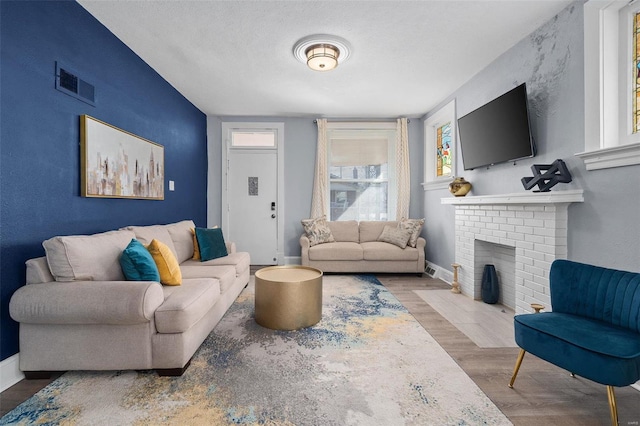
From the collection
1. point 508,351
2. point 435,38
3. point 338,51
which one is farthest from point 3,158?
point 508,351

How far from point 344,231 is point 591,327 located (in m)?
3.59

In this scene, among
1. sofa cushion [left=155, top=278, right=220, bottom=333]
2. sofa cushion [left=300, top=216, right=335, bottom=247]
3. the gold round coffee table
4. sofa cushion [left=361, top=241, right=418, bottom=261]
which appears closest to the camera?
sofa cushion [left=155, top=278, right=220, bottom=333]

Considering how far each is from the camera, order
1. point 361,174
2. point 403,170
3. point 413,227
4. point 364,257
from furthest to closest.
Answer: point 361,174, point 403,170, point 413,227, point 364,257

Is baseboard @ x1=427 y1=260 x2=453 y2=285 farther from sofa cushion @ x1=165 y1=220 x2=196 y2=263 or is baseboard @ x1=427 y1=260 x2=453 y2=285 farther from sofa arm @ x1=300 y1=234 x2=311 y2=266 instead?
sofa cushion @ x1=165 y1=220 x2=196 y2=263

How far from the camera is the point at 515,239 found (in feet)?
9.07

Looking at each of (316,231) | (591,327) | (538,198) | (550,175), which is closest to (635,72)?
(550,175)

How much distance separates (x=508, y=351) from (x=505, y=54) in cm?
283

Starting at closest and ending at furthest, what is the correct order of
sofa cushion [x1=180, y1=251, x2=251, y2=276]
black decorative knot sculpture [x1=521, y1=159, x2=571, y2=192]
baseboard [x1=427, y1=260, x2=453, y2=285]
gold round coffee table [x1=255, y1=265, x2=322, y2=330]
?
1. black decorative knot sculpture [x1=521, y1=159, x2=571, y2=192]
2. gold round coffee table [x1=255, y1=265, x2=322, y2=330]
3. sofa cushion [x1=180, y1=251, x2=251, y2=276]
4. baseboard [x1=427, y1=260, x2=453, y2=285]

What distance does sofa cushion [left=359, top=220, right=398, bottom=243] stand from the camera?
5.00 metres

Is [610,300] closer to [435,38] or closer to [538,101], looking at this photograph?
[538,101]

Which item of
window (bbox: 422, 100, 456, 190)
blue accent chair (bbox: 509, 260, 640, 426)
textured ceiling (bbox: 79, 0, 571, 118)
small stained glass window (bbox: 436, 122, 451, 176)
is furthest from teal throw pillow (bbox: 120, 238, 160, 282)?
small stained glass window (bbox: 436, 122, 451, 176)

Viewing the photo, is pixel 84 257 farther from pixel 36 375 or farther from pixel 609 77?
pixel 609 77

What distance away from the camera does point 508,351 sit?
2.19 m

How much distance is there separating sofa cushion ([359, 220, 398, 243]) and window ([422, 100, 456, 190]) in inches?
37.1
